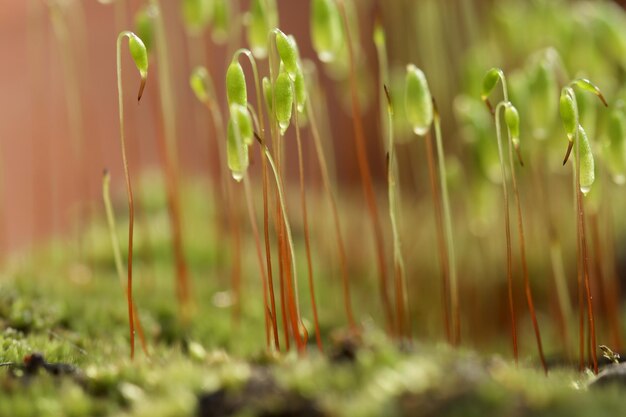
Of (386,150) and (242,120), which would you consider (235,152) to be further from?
(386,150)

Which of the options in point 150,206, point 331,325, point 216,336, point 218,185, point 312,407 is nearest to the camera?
point 312,407

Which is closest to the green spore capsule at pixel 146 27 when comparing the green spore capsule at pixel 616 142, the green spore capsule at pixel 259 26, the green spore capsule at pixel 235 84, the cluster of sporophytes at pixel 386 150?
the cluster of sporophytes at pixel 386 150

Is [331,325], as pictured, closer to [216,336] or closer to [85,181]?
[216,336]

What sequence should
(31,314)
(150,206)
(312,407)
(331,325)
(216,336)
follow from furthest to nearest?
(150,206), (331,325), (216,336), (31,314), (312,407)

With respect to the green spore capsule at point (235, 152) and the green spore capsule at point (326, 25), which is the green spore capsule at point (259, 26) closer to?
the green spore capsule at point (326, 25)

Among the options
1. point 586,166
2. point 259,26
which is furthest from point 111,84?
point 586,166

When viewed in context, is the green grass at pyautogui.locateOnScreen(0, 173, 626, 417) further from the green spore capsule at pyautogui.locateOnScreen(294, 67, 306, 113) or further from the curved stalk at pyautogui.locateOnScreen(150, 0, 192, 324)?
the green spore capsule at pyautogui.locateOnScreen(294, 67, 306, 113)

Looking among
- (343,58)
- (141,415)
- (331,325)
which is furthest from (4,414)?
(343,58)

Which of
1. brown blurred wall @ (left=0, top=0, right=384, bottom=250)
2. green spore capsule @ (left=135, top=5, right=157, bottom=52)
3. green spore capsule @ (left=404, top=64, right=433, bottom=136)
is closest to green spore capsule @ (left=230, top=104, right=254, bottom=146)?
green spore capsule @ (left=404, top=64, right=433, bottom=136)
